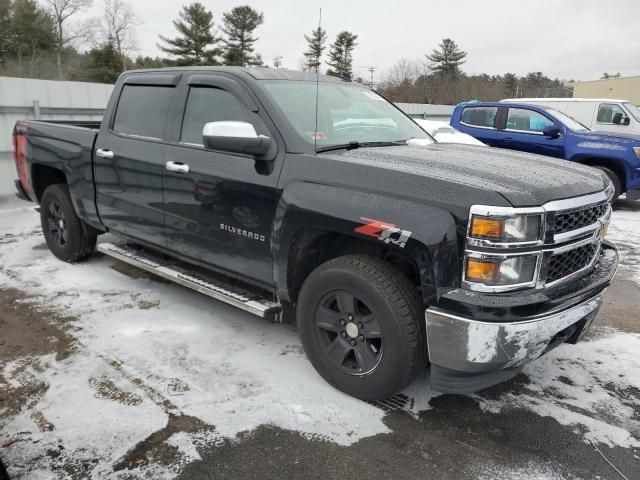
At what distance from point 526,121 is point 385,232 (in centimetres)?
841

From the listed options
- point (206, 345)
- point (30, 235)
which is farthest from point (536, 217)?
point (30, 235)

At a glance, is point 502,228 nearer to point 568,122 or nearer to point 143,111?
point 143,111

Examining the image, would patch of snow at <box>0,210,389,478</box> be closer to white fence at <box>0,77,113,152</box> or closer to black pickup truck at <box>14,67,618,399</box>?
black pickup truck at <box>14,67,618,399</box>

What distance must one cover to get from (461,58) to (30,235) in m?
62.2

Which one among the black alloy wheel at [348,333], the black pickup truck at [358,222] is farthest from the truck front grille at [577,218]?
the black alloy wheel at [348,333]

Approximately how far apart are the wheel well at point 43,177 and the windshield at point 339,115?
294 cm

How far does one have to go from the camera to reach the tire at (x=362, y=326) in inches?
106

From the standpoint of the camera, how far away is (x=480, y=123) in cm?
1052

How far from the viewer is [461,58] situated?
202 feet

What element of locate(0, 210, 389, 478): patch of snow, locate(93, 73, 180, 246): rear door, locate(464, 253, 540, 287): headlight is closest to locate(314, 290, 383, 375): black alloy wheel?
locate(0, 210, 389, 478): patch of snow

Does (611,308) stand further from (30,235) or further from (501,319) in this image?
(30,235)

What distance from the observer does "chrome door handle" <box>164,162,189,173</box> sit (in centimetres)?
371

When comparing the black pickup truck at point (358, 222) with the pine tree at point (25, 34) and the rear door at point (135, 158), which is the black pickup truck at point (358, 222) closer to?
the rear door at point (135, 158)

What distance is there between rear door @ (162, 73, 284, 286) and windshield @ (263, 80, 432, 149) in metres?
0.20
